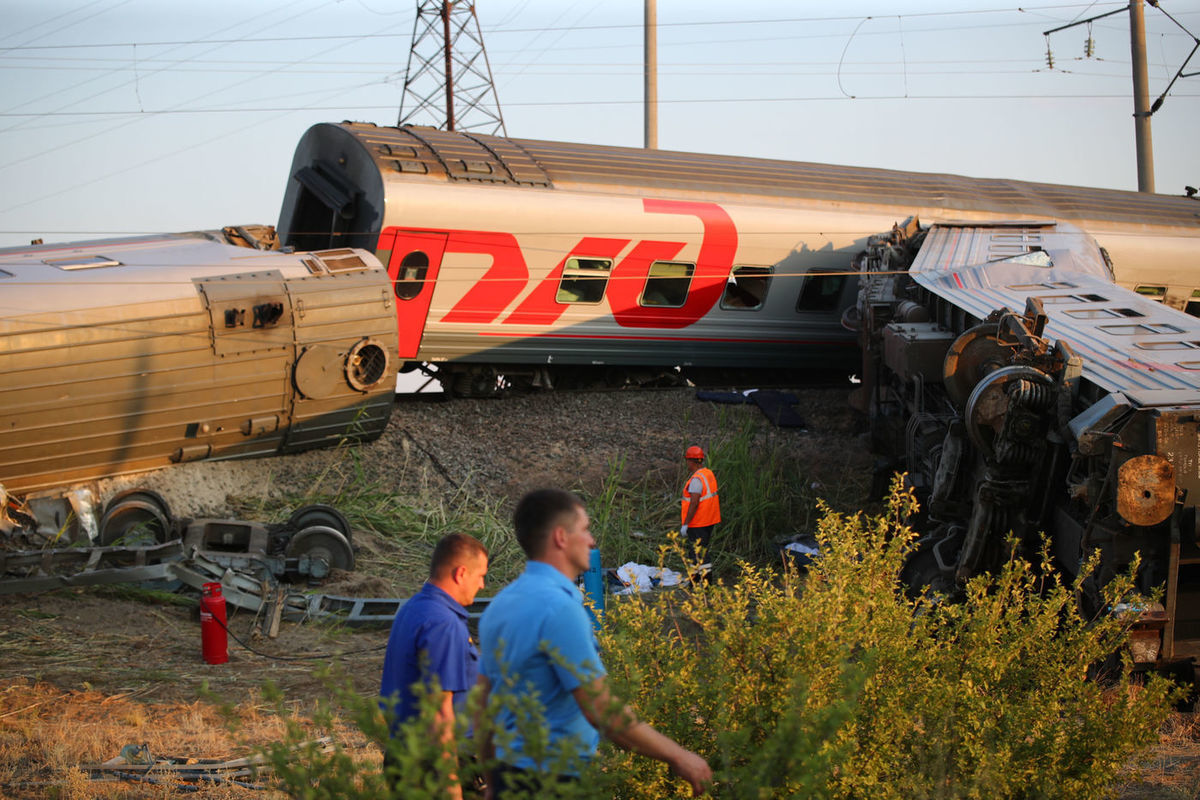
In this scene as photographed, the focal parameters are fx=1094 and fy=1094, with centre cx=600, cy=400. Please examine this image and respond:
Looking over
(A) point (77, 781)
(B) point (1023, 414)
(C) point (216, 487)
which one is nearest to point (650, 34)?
(C) point (216, 487)

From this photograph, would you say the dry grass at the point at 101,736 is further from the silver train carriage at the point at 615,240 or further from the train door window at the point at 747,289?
the train door window at the point at 747,289

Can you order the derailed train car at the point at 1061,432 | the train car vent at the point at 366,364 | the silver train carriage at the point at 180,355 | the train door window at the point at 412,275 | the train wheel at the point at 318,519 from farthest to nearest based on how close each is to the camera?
the train door window at the point at 412,275, the train car vent at the point at 366,364, the train wheel at the point at 318,519, the silver train carriage at the point at 180,355, the derailed train car at the point at 1061,432

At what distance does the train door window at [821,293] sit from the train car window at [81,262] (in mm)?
9081

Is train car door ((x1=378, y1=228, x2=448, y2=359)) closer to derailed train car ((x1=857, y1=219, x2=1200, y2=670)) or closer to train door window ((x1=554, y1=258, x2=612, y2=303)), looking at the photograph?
train door window ((x1=554, y1=258, x2=612, y2=303))

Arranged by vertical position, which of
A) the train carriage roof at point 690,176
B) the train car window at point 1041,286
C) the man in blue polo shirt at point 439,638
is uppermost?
the train carriage roof at point 690,176

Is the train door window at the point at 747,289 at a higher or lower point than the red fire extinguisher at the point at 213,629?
higher

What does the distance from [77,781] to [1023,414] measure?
19.6ft

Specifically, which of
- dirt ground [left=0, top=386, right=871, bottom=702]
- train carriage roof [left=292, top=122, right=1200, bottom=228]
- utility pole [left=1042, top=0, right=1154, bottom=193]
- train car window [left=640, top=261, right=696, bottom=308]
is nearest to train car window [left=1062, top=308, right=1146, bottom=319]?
dirt ground [left=0, top=386, right=871, bottom=702]

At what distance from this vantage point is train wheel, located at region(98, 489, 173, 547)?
9.48 m

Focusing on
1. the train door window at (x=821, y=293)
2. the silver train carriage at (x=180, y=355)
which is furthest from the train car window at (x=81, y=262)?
the train door window at (x=821, y=293)

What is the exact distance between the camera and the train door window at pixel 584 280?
13.9 m

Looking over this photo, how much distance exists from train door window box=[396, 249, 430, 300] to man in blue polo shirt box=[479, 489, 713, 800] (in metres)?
9.79

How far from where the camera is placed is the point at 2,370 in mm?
9031

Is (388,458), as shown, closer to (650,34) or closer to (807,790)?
(807,790)
